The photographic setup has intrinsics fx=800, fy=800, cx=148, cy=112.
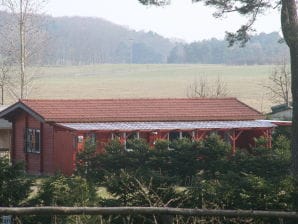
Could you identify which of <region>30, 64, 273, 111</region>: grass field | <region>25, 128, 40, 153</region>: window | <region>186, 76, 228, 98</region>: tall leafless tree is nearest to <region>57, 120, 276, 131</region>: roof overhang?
<region>25, 128, 40, 153</region>: window

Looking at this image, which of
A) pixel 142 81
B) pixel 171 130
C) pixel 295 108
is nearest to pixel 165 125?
pixel 171 130

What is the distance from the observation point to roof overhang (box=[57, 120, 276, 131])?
35562 mm

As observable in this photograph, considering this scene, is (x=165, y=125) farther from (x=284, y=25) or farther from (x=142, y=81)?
(x=142, y=81)

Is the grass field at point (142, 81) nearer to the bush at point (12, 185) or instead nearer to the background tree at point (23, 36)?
the background tree at point (23, 36)

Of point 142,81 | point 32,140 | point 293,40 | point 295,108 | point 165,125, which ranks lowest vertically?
point 142,81

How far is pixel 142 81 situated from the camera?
128000mm

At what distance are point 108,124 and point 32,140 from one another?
4039 millimetres

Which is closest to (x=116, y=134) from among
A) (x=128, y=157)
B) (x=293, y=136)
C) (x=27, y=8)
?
(x=128, y=157)

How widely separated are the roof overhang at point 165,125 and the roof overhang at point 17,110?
1397 mm

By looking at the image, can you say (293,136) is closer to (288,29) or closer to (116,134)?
(288,29)

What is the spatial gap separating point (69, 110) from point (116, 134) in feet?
9.28

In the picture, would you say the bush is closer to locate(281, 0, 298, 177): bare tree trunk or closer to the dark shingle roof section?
locate(281, 0, 298, 177): bare tree trunk

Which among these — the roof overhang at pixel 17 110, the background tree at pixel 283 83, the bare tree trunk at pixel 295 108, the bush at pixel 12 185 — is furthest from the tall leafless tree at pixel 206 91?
the bush at pixel 12 185

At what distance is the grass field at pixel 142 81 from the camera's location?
326ft
